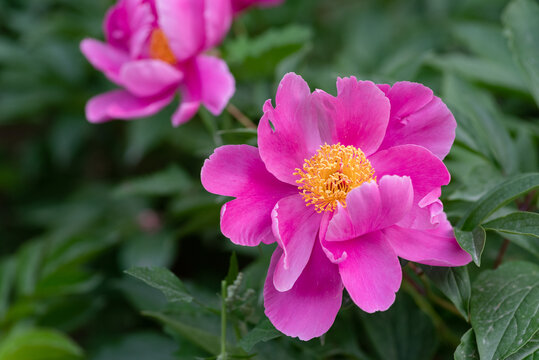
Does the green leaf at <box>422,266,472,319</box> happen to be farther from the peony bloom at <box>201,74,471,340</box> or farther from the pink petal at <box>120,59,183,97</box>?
the pink petal at <box>120,59,183,97</box>

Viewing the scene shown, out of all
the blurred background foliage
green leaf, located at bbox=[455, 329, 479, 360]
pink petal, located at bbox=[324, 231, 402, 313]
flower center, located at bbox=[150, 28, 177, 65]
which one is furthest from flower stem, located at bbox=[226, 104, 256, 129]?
green leaf, located at bbox=[455, 329, 479, 360]

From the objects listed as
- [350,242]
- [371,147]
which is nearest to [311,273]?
[350,242]

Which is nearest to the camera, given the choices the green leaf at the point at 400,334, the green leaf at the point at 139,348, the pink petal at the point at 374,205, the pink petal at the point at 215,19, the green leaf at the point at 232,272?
the pink petal at the point at 374,205

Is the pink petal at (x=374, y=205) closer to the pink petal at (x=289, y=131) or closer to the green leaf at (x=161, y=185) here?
the pink petal at (x=289, y=131)

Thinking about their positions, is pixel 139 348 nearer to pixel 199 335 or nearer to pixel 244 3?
pixel 199 335

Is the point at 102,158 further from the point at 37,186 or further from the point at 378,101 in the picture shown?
the point at 378,101

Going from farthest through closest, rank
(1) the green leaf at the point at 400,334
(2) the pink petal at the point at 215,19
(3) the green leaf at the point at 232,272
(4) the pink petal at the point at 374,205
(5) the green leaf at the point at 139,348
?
(5) the green leaf at the point at 139,348 < (2) the pink petal at the point at 215,19 < (1) the green leaf at the point at 400,334 < (3) the green leaf at the point at 232,272 < (4) the pink petal at the point at 374,205

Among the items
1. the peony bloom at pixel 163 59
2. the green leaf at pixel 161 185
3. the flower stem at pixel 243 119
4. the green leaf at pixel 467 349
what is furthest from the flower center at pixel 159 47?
the green leaf at pixel 467 349

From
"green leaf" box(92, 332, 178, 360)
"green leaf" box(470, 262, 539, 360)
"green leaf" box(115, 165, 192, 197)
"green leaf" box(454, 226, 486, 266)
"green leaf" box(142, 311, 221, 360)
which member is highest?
"green leaf" box(454, 226, 486, 266)
